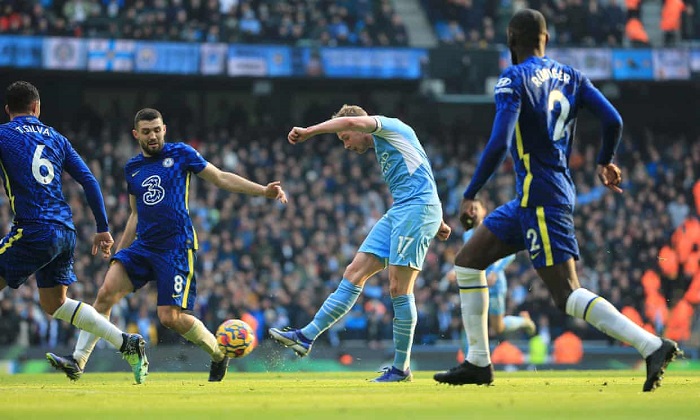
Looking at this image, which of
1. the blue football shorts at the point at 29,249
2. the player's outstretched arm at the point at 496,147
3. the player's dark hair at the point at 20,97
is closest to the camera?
the player's outstretched arm at the point at 496,147

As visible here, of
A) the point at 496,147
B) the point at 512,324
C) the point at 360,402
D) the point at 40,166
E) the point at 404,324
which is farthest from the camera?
the point at 512,324

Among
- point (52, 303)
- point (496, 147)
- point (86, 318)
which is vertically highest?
point (496, 147)

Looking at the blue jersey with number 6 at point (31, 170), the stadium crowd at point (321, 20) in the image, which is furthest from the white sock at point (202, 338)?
the stadium crowd at point (321, 20)

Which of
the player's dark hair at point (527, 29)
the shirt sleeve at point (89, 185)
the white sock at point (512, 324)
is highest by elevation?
the player's dark hair at point (527, 29)

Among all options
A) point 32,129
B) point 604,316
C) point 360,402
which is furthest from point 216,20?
point 360,402

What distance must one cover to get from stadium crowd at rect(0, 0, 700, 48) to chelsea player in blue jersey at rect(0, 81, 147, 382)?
1733 cm

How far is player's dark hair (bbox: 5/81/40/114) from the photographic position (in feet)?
29.6

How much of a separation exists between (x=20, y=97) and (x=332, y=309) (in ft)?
9.95

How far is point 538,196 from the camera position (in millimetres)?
7320

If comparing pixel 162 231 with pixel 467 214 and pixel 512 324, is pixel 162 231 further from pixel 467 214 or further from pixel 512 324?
pixel 512 324

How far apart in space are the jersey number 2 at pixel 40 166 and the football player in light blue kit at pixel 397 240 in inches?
86.1

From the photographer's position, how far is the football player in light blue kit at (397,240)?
9.42 metres

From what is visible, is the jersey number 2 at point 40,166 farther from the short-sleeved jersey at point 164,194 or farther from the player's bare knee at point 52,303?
the player's bare knee at point 52,303

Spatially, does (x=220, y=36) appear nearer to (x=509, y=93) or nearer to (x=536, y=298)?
(x=536, y=298)
